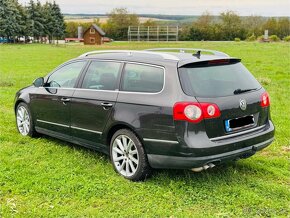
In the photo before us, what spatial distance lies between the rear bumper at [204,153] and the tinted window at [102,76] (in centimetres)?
128

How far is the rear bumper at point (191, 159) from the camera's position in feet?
15.5

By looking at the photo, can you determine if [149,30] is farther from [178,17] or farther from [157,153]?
[157,153]

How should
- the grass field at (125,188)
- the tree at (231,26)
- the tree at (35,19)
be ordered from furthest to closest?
the tree at (231,26)
the tree at (35,19)
the grass field at (125,188)

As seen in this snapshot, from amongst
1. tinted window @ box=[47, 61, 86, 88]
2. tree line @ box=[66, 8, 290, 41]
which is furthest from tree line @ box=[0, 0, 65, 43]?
tinted window @ box=[47, 61, 86, 88]

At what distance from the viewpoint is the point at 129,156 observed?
5.36 m

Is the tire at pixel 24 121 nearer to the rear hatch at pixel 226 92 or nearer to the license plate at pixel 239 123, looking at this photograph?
the rear hatch at pixel 226 92

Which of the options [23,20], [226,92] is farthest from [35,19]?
[226,92]

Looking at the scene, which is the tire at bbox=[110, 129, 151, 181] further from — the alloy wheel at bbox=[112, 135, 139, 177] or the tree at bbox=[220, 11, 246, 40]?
the tree at bbox=[220, 11, 246, 40]

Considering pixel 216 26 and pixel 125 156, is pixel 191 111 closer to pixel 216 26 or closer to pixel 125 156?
pixel 125 156

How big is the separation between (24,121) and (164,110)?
3.68 m

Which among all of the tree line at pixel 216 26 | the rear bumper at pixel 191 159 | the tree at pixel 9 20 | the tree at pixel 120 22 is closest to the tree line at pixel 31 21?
the tree at pixel 9 20

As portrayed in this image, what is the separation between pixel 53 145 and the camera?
6969 mm

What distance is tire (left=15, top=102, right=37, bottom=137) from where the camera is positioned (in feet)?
24.0

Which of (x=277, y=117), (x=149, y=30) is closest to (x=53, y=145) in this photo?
(x=277, y=117)
